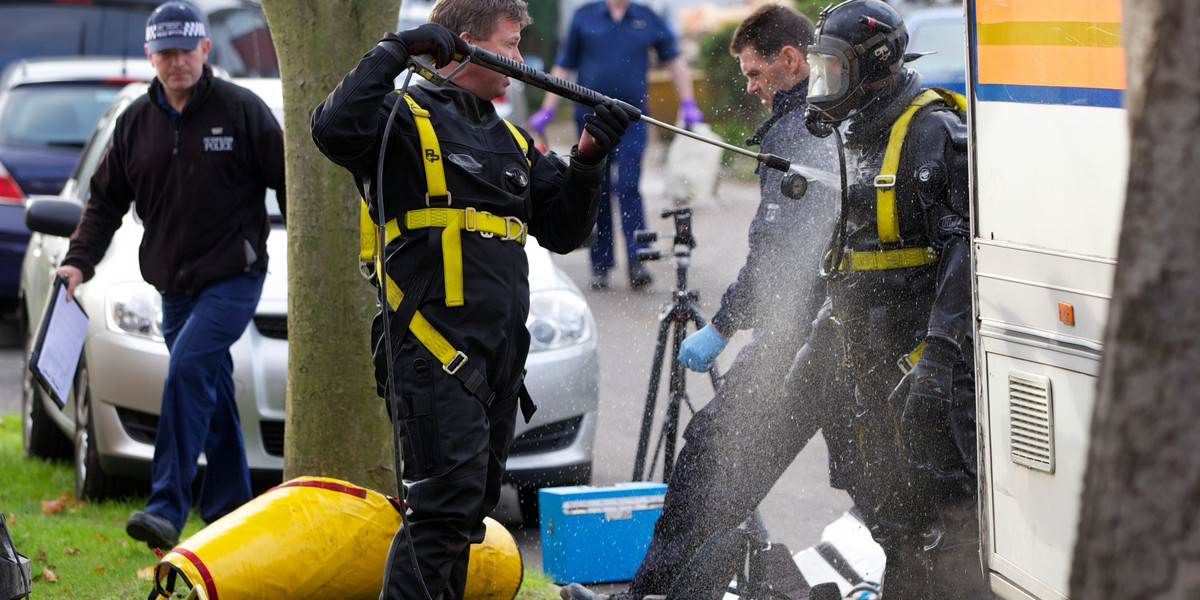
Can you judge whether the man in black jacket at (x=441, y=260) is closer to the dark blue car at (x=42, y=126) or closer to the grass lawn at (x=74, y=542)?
the grass lawn at (x=74, y=542)

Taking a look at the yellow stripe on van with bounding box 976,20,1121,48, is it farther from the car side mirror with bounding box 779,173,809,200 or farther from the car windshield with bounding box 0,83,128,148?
the car windshield with bounding box 0,83,128,148

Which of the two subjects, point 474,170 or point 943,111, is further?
point 943,111

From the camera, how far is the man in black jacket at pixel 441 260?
3.46 metres

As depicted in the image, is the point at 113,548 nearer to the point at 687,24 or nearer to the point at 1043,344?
the point at 1043,344

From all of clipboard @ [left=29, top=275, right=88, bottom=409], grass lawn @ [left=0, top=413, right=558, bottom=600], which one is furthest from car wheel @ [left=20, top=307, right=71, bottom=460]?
clipboard @ [left=29, top=275, right=88, bottom=409]

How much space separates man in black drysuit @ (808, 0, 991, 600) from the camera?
4.12 meters

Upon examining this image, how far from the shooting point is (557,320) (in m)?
5.91

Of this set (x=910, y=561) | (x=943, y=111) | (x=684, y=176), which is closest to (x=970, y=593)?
(x=910, y=561)

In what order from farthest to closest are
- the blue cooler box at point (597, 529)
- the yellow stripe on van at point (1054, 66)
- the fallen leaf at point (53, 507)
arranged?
the fallen leaf at point (53, 507) < the blue cooler box at point (597, 529) < the yellow stripe on van at point (1054, 66)

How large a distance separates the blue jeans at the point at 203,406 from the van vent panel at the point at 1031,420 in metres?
3.01

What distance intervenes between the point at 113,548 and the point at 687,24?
71.3 ft

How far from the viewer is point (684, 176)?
15.1 m

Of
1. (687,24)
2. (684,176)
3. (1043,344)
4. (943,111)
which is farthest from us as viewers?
(687,24)

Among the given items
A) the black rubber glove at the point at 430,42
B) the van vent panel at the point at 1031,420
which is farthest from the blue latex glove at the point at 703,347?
the black rubber glove at the point at 430,42
